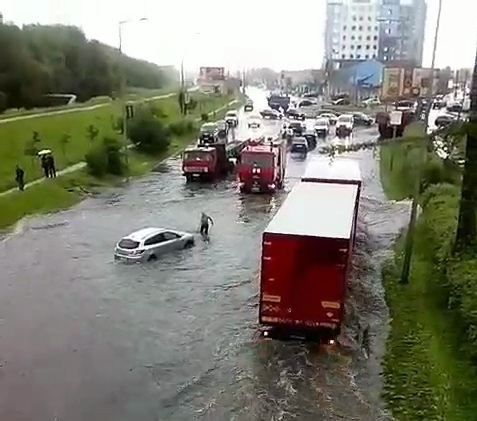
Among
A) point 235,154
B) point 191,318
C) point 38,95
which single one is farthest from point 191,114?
point 191,318

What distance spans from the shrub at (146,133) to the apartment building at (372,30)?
140 feet

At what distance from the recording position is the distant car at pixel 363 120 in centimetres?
7832

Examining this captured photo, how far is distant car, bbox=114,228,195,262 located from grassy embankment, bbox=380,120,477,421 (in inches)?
306

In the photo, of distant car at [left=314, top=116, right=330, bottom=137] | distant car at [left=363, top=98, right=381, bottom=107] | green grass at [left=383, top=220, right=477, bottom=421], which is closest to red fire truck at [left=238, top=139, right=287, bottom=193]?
green grass at [left=383, top=220, right=477, bottom=421]

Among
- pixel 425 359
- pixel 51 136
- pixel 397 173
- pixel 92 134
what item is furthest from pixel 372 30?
pixel 425 359

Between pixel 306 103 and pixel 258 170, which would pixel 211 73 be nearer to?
pixel 306 103

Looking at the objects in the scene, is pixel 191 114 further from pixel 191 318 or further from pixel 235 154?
pixel 191 318

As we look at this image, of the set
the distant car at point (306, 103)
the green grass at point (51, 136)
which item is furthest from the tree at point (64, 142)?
the distant car at point (306, 103)

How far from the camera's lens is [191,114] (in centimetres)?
8356

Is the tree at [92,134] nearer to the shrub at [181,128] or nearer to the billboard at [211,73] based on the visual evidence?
the shrub at [181,128]

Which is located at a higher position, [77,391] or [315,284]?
[315,284]

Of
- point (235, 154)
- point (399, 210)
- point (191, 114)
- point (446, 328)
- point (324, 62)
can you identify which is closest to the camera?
point (446, 328)

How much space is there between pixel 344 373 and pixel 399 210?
2032cm

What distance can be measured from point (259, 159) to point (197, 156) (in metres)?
5.79
